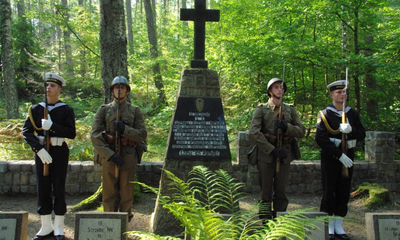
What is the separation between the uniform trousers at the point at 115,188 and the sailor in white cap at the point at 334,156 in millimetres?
2580

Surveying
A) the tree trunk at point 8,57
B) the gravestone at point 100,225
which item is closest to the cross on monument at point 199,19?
the gravestone at point 100,225

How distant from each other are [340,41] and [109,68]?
23.1 ft

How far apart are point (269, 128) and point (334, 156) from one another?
2.91 feet

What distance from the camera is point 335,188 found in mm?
→ 4211

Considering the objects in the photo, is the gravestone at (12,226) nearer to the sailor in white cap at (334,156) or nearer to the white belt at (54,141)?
the white belt at (54,141)

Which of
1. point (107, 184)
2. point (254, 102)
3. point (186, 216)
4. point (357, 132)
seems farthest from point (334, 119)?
point (254, 102)

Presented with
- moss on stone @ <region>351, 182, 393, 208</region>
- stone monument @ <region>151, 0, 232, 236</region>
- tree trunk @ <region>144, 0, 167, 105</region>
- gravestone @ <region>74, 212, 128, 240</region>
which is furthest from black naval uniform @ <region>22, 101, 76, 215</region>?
tree trunk @ <region>144, 0, 167, 105</region>

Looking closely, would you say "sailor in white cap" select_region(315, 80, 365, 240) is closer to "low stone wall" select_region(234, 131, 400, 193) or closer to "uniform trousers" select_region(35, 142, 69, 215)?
"low stone wall" select_region(234, 131, 400, 193)

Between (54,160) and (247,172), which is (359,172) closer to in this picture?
(247,172)

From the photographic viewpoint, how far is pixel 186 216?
213 cm

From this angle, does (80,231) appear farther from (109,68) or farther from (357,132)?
(357,132)

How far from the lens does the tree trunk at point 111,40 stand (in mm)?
5461

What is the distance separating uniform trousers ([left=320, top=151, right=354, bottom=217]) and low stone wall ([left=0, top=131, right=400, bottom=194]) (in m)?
2.32

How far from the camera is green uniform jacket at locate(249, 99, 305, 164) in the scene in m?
→ 4.13
